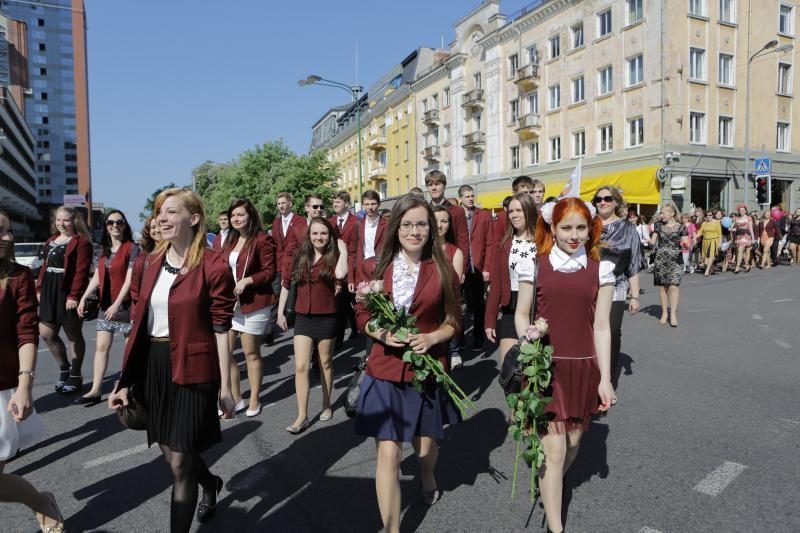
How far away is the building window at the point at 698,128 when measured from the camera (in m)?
25.2

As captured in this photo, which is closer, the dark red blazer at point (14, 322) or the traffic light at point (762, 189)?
the dark red blazer at point (14, 322)

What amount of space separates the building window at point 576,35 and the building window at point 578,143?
4329 millimetres

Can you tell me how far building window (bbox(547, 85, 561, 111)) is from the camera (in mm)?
30375

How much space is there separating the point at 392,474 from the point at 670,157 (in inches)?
976

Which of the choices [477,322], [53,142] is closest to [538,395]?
[477,322]

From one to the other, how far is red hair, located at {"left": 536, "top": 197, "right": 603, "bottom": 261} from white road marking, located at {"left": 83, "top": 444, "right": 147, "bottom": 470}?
3.57 metres

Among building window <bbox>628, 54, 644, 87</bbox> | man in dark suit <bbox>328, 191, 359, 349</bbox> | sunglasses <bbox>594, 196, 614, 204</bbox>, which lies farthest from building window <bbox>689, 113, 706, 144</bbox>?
sunglasses <bbox>594, 196, 614, 204</bbox>

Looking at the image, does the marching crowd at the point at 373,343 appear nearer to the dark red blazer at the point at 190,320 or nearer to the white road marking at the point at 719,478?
the dark red blazer at the point at 190,320

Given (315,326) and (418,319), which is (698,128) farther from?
(418,319)

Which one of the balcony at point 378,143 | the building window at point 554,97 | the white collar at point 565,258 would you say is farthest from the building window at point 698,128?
the balcony at point 378,143

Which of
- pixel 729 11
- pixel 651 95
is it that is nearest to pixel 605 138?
pixel 651 95

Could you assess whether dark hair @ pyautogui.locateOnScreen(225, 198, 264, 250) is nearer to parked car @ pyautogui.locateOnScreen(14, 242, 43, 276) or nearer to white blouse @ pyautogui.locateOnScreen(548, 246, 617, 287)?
white blouse @ pyautogui.locateOnScreen(548, 246, 617, 287)

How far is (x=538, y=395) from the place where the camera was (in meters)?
2.85

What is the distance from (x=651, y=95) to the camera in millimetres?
24891
